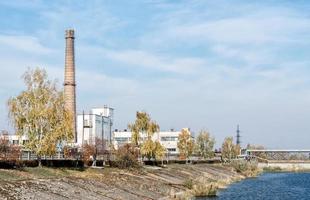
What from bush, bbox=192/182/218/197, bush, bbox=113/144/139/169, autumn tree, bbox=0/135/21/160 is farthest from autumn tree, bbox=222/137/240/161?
autumn tree, bbox=0/135/21/160

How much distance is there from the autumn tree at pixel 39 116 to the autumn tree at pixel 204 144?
8715 centimetres

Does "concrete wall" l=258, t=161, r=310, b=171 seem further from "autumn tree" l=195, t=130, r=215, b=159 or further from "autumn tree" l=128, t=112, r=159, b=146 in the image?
"autumn tree" l=128, t=112, r=159, b=146

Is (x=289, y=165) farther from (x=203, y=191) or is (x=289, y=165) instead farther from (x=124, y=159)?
(x=203, y=191)

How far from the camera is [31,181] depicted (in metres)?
44.3

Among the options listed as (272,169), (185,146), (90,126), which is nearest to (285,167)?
Result: (272,169)

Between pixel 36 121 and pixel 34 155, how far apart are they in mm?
6900

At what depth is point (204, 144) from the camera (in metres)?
149

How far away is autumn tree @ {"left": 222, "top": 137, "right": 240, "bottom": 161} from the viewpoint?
16625cm

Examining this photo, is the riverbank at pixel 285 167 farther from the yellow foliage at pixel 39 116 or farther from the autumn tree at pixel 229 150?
the yellow foliage at pixel 39 116

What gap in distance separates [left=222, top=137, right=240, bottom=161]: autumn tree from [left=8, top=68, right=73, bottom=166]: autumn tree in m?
109

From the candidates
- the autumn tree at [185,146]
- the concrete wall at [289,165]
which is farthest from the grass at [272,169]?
the autumn tree at [185,146]

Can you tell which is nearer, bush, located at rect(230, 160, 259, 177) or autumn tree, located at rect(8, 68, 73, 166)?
autumn tree, located at rect(8, 68, 73, 166)

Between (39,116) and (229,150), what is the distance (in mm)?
113649

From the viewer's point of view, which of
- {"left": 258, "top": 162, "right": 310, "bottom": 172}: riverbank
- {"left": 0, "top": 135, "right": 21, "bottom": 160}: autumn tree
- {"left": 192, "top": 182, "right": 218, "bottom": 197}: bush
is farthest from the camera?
{"left": 258, "top": 162, "right": 310, "bottom": 172}: riverbank
